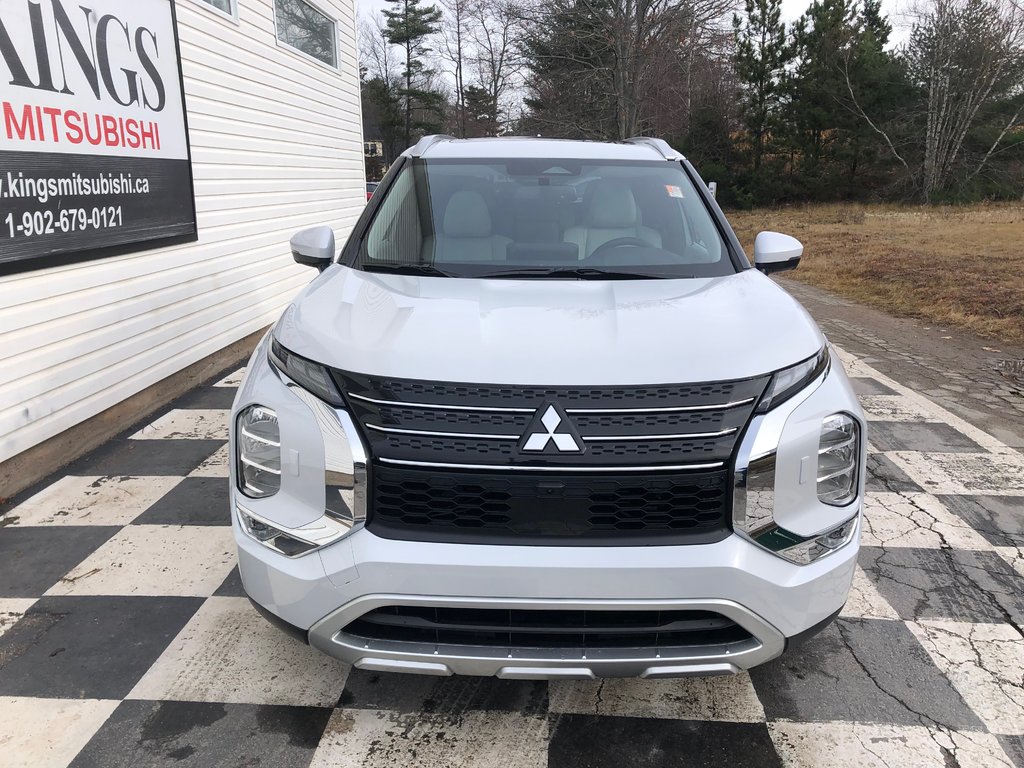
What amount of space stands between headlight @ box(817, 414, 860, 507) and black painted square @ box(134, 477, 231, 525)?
8.61 feet

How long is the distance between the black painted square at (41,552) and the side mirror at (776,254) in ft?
10.3

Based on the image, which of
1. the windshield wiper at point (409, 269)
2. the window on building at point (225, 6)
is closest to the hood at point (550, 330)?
the windshield wiper at point (409, 269)

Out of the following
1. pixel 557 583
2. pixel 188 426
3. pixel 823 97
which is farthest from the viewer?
pixel 823 97

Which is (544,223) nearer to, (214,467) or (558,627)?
(558,627)

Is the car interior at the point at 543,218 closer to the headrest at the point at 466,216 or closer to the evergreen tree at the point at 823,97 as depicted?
the headrest at the point at 466,216

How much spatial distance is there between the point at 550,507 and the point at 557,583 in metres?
0.19

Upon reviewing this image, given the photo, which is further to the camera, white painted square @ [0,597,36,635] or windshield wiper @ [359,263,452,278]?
windshield wiper @ [359,263,452,278]

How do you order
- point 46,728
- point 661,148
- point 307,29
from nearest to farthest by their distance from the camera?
point 46,728
point 661,148
point 307,29

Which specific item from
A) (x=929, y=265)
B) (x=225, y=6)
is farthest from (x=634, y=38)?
(x=225, y=6)

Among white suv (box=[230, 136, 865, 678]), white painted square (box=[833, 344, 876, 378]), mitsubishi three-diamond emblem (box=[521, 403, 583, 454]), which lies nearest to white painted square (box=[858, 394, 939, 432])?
white painted square (box=[833, 344, 876, 378])

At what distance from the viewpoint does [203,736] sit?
2.16m

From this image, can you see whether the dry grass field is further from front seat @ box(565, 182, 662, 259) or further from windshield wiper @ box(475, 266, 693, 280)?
windshield wiper @ box(475, 266, 693, 280)

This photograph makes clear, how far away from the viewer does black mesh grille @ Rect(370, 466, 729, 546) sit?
187cm

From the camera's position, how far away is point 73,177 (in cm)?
421
